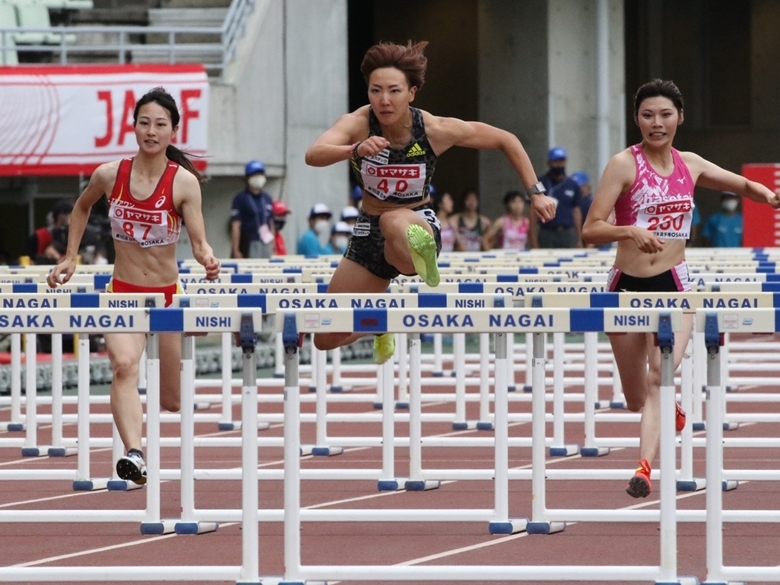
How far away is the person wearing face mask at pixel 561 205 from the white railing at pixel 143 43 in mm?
4716

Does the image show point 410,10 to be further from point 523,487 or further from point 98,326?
point 98,326

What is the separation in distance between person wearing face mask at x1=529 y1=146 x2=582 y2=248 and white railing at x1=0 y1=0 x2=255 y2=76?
472cm

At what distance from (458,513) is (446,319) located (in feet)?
5.65

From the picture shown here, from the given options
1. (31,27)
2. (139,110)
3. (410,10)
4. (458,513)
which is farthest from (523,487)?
(410,10)

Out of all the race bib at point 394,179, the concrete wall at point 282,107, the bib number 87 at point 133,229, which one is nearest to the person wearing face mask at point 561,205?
the concrete wall at point 282,107

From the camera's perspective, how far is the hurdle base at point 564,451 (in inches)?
451

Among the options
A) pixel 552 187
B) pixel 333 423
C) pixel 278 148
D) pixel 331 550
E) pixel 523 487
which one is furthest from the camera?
pixel 278 148

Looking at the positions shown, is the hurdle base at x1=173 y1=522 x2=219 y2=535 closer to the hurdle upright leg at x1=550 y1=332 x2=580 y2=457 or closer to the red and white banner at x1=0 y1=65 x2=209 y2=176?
the hurdle upright leg at x1=550 y1=332 x2=580 y2=457

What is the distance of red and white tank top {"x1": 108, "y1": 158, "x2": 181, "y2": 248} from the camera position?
29.3 feet

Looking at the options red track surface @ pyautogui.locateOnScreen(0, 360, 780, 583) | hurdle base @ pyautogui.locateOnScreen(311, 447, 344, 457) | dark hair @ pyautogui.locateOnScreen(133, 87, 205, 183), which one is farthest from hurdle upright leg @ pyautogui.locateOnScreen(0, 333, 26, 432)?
dark hair @ pyautogui.locateOnScreen(133, 87, 205, 183)

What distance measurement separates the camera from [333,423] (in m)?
14.3

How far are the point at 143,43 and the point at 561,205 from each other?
7096 millimetres

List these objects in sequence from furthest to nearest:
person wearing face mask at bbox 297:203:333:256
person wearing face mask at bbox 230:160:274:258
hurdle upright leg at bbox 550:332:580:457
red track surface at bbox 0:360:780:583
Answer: person wearing face mask at bbox 297:203:333:256 → person wearing face mask at bbox 230:160:274:258 → hurdle upright leg at bbox 550:332:580:457 → red track surface at bbox 0:360:780:583

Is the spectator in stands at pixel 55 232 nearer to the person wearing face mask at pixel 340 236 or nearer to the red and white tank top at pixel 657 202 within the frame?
the person wearing face mask at pixel 340 236
